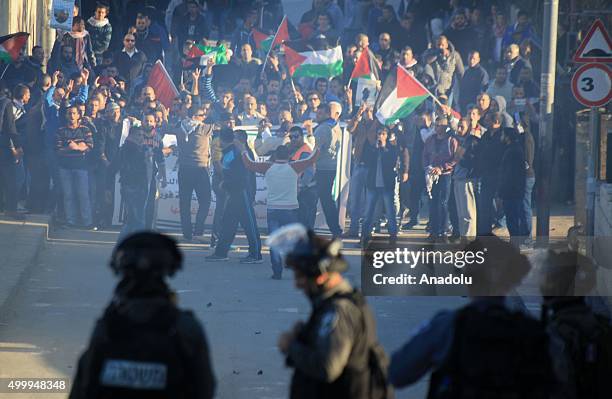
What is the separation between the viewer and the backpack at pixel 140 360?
4.50 meters

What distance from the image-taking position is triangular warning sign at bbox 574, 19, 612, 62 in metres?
15.1

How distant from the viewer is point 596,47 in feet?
49.6

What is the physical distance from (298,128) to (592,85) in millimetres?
3701

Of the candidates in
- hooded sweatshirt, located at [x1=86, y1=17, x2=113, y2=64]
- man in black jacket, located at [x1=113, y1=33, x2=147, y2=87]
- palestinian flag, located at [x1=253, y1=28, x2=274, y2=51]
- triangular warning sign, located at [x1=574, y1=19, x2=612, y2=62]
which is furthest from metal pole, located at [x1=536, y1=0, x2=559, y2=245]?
hooded sweatshirt, located at [x1=86, y1=17, x2=113, y2=64]

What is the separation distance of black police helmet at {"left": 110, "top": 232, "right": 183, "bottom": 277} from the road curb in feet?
24.6

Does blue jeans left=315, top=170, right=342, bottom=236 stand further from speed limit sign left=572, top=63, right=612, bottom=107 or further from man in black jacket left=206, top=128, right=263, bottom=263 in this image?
speed limit sign left=572, top=63, right=612, bottom=107

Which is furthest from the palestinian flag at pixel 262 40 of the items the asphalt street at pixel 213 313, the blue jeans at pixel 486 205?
the asphalt street at pixel 213 313

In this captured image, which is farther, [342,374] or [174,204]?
[174,204]

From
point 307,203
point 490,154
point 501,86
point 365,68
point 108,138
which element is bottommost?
point 307,203

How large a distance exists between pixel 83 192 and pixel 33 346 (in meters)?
8.69

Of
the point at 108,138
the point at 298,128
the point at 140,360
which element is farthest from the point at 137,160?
the point at 140,360

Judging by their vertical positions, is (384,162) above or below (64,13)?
below

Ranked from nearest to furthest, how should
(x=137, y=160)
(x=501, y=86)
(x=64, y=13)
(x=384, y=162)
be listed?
(x=137, y=160) → (x=384, y=162) → (x=501, y=86) → (x=64, y=13)

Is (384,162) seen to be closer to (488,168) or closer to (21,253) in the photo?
(488,168)
